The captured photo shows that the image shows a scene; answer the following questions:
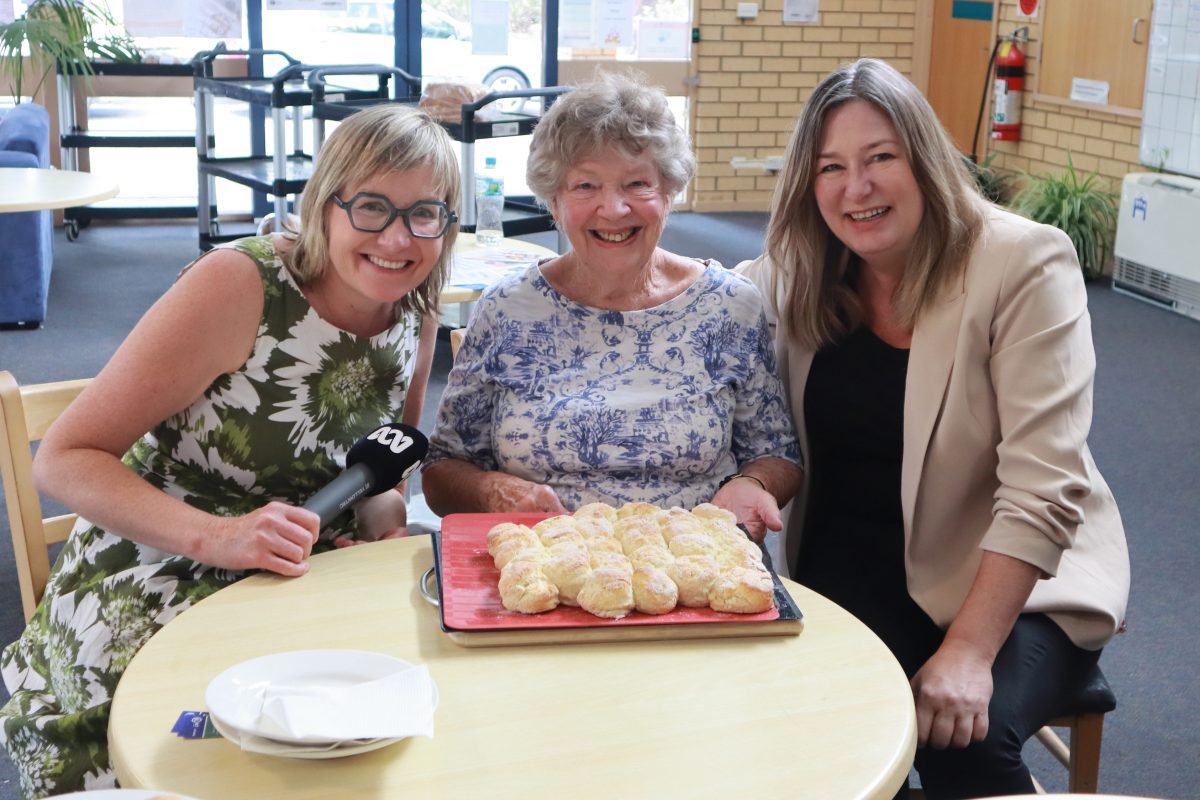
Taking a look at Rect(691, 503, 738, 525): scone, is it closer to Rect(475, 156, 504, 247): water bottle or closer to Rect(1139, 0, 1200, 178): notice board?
Rect(475, 156, 504, 247): water bottle

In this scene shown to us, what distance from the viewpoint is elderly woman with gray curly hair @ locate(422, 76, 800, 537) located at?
201 cm

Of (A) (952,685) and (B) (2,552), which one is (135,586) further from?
(B) (2,552)

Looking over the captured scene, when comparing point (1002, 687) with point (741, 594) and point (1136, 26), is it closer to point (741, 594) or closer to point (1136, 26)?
point (741, 594)

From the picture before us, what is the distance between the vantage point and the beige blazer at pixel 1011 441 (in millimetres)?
1795

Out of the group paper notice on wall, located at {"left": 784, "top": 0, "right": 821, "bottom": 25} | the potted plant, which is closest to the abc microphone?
the potted plant

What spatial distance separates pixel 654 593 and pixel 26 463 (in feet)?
3.39

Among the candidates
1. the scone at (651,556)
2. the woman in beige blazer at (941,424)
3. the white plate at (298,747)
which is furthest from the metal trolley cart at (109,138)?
the white plate at (298,747)

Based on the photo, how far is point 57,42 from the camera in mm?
6742

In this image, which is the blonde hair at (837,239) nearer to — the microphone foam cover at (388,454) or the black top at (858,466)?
the black top at (858,466)

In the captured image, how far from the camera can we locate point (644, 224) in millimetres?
2043

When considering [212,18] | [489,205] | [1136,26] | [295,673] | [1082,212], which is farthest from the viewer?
[212,18]

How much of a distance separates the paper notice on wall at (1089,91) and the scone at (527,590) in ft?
21.2

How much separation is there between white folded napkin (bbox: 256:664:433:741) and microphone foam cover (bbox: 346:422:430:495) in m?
0.47

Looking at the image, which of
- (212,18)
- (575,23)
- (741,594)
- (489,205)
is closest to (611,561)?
(741,594)
